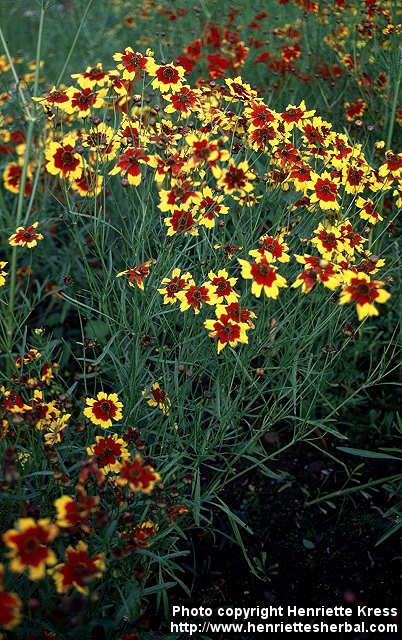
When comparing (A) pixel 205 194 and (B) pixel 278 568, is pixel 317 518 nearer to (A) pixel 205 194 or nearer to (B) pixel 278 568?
(B) pixel 278 568

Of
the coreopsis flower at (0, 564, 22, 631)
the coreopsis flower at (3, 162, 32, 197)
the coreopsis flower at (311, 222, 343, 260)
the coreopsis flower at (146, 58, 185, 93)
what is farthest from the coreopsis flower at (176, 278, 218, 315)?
the coreopsis flower at (3, 162, 32, 197)

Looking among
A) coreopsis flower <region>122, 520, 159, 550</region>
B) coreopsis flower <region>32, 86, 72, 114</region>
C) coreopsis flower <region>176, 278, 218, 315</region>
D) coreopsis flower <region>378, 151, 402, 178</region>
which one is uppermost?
coreopsis flower <region>32, 86, 72, 114</region>

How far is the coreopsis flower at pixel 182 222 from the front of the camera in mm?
1842

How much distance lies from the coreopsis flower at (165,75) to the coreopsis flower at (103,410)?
3.37ft

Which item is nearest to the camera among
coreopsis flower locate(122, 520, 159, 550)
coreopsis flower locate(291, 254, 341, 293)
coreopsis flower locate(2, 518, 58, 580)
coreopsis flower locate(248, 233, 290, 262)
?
coreopsis flower locate(2, 518, 58, 580)

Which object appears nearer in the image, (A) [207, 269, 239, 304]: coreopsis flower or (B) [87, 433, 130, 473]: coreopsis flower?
(B) [87, 433, 130, 473]: coreopsis flower

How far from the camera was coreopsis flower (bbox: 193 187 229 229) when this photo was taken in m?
1.84

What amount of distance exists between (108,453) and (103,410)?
0.71 ft

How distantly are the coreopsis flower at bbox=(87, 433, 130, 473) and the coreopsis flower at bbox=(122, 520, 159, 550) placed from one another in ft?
0.54

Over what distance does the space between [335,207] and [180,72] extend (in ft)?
2.30

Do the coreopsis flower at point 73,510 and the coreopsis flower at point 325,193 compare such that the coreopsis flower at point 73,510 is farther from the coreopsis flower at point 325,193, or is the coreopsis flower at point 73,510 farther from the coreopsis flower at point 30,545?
the coreopsis flower at point 325,193

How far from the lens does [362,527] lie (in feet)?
7.44

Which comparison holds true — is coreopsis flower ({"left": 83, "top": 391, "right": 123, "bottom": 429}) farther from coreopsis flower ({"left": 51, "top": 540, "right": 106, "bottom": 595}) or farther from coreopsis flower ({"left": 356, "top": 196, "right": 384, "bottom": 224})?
coreopsis flower ({"left": 356, "top": 196, "right": 384, "bottom": 224})

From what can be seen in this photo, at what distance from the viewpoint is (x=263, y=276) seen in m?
1.58
